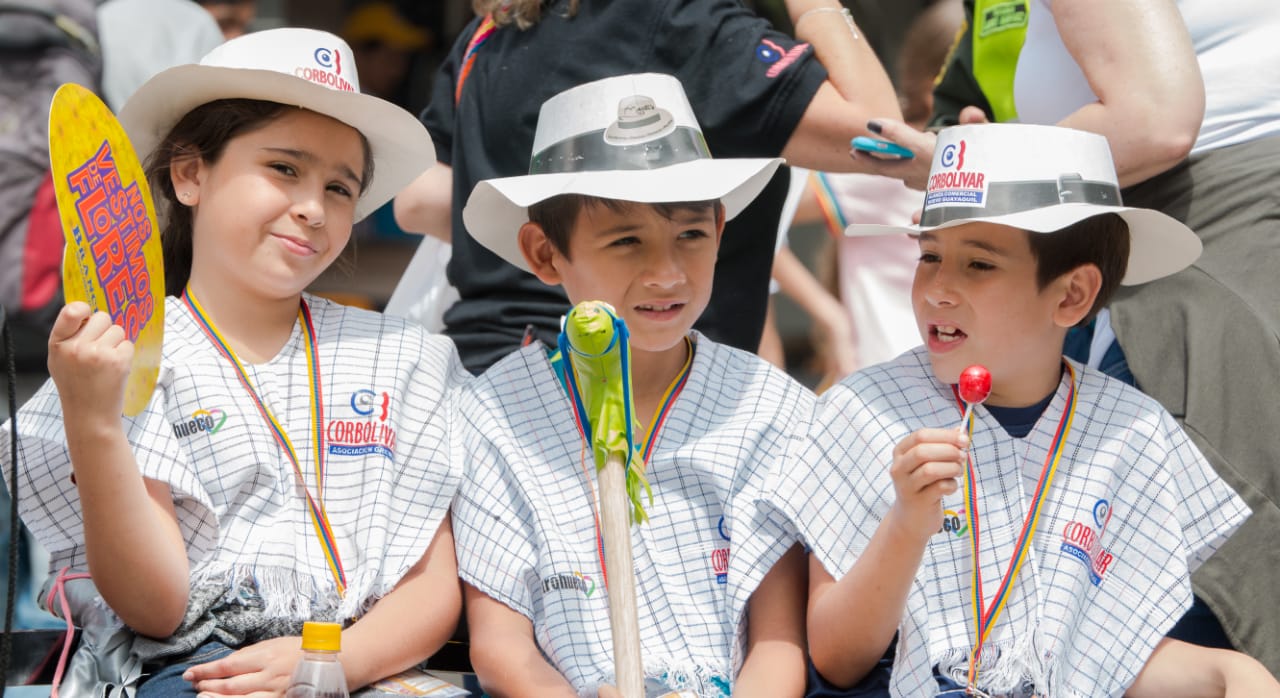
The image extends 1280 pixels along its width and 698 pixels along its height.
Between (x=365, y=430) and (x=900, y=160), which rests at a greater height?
(x=900, y=160)

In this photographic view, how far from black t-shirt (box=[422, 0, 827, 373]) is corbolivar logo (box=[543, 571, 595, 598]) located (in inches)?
27.5

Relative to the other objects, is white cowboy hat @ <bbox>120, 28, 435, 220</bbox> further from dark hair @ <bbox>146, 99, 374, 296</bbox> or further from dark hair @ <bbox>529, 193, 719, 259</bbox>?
dark hair @ <bbox>529, 193, 719, 259</bbox>

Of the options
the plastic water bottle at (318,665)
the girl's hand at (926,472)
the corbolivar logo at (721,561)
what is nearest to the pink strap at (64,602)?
the plastic water bottle at (318,665)

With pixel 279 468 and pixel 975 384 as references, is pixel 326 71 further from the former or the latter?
pixel 975 384

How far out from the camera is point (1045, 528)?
2811 mm

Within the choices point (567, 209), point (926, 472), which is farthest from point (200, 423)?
point (926, 472)

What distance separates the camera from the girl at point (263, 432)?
8.75 ft

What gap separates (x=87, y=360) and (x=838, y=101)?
63.0 inches

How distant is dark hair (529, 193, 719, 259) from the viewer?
2.94 meters

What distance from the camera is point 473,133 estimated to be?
346 cm

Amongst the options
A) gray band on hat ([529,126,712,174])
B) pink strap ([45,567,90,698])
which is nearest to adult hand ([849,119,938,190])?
gray band on hat ([529,126,712,174])

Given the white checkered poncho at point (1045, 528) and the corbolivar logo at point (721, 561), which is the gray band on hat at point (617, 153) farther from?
the corbolivar logo at point (721, 561)

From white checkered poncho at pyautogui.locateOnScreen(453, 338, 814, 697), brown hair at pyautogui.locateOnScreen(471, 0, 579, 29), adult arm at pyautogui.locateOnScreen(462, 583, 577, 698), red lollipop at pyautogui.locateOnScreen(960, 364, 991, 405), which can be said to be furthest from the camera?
brown hair at pyautogui.locateOnScreen(471, 0, 579, 29)

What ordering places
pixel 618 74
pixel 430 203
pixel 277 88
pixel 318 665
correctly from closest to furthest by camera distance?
pixel 318 665 → pixel 277 88 → pixel 618 74 → pixel 430 203
